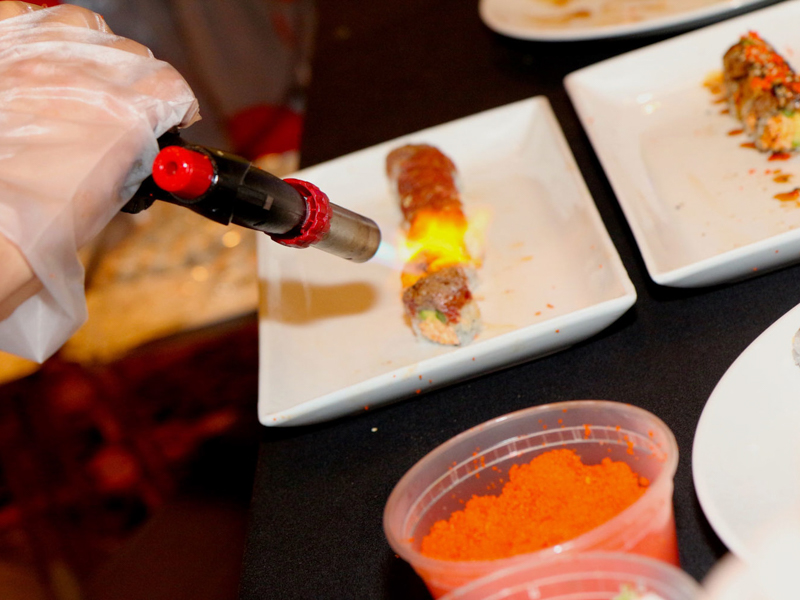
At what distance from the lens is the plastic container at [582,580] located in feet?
2.54

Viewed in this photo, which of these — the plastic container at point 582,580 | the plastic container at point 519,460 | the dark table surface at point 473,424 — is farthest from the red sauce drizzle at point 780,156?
the plastic container at point 582,580

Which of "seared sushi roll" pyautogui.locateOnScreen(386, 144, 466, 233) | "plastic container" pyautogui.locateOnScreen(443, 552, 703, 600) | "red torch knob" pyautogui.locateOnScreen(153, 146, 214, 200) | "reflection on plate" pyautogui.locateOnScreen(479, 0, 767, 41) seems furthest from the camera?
"reflection on plate" pyautogui.locateOnScreen(479, 0, 767, 41)

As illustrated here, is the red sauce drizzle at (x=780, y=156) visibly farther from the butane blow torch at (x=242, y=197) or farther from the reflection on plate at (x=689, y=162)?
the butane blow torch at (x=242, y=197)

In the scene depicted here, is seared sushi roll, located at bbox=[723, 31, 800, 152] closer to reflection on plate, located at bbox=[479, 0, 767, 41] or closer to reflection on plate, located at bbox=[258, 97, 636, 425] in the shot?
reflection on plate, located at bbox=[479, 0, 767, 41]

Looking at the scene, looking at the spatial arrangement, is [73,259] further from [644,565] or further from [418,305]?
[644,565]

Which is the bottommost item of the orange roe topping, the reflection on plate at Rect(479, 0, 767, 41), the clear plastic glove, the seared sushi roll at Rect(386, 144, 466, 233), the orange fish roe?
the seared sushi roll at Rect(386, 144, 466, 233)

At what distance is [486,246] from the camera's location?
1.79 meters

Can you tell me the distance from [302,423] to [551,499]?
616 millimetres

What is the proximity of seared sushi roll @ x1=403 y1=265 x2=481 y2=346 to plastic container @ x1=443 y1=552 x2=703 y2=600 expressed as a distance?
734 mm

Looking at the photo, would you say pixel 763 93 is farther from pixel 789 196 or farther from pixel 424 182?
pixel 424 182

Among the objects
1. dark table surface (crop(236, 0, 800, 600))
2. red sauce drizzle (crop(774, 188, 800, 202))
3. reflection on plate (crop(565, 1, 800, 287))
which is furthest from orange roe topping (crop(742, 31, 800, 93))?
dark table surface (crop(236, 0, 800, 600))

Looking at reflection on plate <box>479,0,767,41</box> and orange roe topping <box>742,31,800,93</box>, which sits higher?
orange roe topping <box>742,31,800,93</box>

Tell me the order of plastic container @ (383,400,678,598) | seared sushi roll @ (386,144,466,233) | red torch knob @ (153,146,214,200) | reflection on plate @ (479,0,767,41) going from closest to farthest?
plastic container @ (383,400,678,598), red torch knob @ (153,146,214,200), seared sushi roll @ (386,144,466,233), reflection on plate @ (479,0,767,41)

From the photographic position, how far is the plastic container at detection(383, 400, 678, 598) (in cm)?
90
